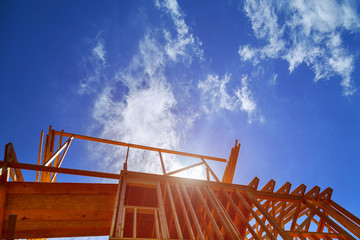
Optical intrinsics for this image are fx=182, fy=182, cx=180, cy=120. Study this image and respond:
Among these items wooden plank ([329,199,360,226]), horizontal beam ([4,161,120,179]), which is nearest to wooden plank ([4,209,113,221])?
horizontal beam ([4,161,120,179])

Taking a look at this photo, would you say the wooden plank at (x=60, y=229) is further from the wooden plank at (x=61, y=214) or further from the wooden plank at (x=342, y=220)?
the wooden plank at (x=342, y=220)

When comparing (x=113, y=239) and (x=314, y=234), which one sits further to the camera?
(x=314, y=234)

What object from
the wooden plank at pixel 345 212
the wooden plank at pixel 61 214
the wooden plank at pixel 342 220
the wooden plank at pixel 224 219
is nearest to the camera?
the wooden plank at pixel 224 219

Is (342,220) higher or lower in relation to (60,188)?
lower

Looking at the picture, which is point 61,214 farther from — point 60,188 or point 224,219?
point 224,219

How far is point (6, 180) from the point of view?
4305 mm

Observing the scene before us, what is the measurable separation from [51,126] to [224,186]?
7.09 metres

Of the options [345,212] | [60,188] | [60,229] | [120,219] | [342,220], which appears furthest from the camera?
[345,212]

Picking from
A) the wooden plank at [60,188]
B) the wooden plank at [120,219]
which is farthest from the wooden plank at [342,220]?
the wooden plank at [60,188]

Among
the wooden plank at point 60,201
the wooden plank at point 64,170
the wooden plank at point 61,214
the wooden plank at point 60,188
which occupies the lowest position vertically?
the wooden plank at point 61,214

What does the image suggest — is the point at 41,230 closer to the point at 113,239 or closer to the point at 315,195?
the point at 113,239

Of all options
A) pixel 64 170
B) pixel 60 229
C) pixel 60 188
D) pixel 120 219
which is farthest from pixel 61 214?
pixel 120 219

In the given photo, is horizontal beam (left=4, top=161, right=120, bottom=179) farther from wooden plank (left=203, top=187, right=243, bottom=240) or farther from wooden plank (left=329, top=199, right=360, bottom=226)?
wooden plank (left=329, top=199, right=360, bottom=226)

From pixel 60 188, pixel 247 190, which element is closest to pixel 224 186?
pixel 247 190
